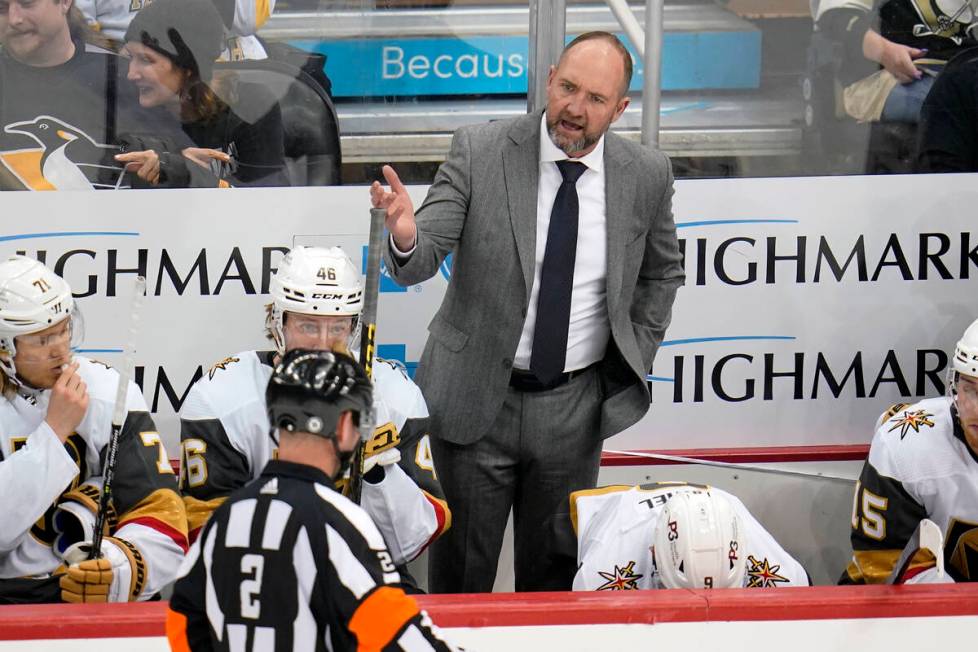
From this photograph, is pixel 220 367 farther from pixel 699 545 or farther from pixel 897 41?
pixel 897 41

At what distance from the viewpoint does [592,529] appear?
277cm

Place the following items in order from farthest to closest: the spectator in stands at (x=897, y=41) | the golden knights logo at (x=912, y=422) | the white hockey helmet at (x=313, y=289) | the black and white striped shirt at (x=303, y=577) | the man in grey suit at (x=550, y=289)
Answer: the spectator in stands at (x=897, y=41)
the golden knights logo at (x=912, y=422)
the man in grey suit at (x=550, y=289)
the white hockey helmet at (x=313, y=289)
the black and white striped shirt at (x=303, y=577)

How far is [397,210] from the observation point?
253 centimetres

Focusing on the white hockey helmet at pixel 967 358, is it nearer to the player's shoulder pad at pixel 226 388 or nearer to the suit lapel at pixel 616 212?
the suit lapel at pixel 616 212

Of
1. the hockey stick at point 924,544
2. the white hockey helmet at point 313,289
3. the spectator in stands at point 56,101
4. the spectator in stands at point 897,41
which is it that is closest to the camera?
the hockey stick at point 924,544

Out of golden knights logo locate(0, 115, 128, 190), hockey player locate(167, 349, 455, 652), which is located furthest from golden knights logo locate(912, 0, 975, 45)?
hockey player locate(167, 349, 455, 652)

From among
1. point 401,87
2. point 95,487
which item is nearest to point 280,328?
point 95,487

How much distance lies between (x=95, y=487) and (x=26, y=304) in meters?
0.39

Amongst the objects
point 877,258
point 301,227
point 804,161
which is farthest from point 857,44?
point 301,227

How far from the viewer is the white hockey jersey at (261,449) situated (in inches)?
108

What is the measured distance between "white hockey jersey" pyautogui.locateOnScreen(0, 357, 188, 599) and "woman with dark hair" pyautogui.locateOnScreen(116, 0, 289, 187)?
2.38 feet

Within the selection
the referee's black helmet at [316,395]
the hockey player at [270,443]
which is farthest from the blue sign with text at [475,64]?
the referee's black helmet at [316,395]

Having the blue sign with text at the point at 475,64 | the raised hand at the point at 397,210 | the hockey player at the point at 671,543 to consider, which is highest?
the blue sign with text at the point at 475,64

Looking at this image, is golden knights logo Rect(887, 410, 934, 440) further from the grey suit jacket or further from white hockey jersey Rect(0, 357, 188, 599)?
white hockey jersey Rect(0, 357, 188, 599)
